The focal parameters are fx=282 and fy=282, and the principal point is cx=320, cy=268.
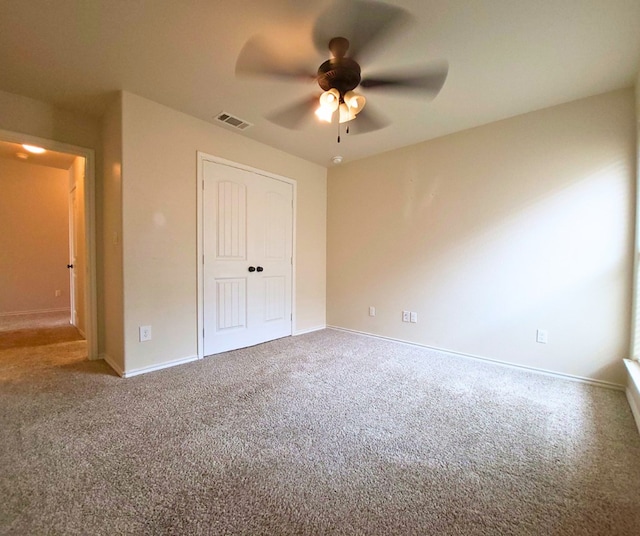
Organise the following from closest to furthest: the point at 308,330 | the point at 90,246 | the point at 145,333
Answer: the point at 145,333
the point at 90,246
the point at 308,330

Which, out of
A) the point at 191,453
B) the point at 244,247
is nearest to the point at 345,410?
the point at 191,453

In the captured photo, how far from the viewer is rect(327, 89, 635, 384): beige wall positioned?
2.28 m

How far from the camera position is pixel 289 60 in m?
1.83

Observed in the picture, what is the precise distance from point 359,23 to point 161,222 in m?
2.18

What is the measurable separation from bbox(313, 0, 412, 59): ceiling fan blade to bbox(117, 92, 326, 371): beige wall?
65.0 inches

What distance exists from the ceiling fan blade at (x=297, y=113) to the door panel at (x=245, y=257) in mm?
1072

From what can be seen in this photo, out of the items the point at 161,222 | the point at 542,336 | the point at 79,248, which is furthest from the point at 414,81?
the point at 79,248

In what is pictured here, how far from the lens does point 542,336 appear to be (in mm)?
2566

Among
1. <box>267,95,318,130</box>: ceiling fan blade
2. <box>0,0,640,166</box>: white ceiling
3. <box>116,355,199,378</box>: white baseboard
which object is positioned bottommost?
<box>116,355,199,378</box>: white baseboard

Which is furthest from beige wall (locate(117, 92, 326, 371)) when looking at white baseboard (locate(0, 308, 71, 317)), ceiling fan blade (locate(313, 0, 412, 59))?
white baseboard (locate(0, 308, 71, 317))

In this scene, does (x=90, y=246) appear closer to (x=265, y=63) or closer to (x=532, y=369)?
(x=265, y=63)

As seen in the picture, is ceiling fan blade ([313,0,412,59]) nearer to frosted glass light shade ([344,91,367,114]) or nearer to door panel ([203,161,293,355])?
frosted glass light shade ([344,91,367,114])

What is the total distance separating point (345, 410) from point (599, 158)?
2839mm

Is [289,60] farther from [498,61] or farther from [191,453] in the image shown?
[191,453]
